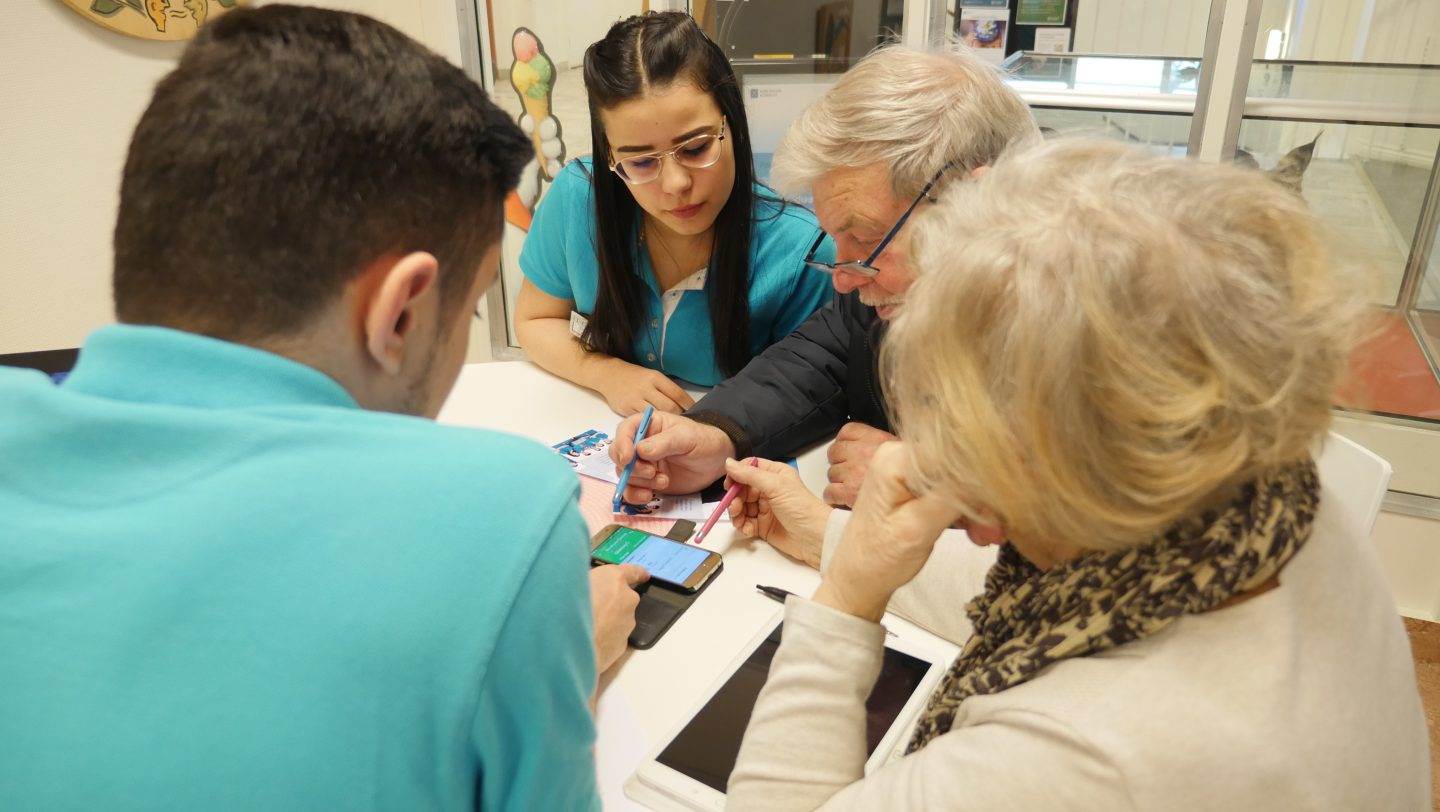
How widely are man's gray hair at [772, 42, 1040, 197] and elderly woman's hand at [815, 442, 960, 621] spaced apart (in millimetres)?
570

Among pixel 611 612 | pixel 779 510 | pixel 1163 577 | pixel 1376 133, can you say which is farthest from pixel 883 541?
pixel 1376 133

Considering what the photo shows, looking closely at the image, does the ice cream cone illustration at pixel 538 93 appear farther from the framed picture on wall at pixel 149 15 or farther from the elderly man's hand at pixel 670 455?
the elderly man's hand at pixel 670 455

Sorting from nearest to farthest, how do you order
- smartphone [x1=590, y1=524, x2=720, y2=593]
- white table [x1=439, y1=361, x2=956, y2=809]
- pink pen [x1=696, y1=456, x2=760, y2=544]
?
white table [x1=439, y1=361, x2=956, y2=809] → smartphone [x1=590, y1=524, x2=720, y2=593] → pink pen [x1=696, y1=456, x2=760, y2=544]

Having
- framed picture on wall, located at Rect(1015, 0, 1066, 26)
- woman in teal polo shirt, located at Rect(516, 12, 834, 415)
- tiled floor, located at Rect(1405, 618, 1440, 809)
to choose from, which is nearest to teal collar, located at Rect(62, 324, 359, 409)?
woman in teal polo shirt, located at Rect(516, 12, 834, 415)

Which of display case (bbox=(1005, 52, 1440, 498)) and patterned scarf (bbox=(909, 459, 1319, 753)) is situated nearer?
patterned scarf (bbox=(909, 459, 1319, 753))

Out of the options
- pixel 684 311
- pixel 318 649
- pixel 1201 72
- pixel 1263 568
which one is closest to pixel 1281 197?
pixel 1263 568

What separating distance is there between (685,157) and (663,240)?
0.27m

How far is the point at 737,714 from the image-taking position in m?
0.92

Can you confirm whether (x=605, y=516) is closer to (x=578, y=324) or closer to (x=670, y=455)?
(x=670, y=455)

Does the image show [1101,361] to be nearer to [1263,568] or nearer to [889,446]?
[1263,568]

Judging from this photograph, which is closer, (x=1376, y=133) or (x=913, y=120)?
(x=913, y=120)

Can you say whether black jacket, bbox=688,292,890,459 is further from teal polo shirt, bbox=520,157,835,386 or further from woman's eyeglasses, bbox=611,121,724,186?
woman's eyeglasses, bbox=611,121,724,186

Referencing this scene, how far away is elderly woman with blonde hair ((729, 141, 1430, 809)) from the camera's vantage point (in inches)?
22.6

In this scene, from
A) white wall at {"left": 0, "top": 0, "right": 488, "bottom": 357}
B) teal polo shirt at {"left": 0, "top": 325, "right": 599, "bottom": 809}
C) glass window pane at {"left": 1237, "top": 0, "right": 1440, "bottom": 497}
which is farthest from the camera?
white wall at {"left": 0, "top": 0, "right": 488, "bottom": 357}
